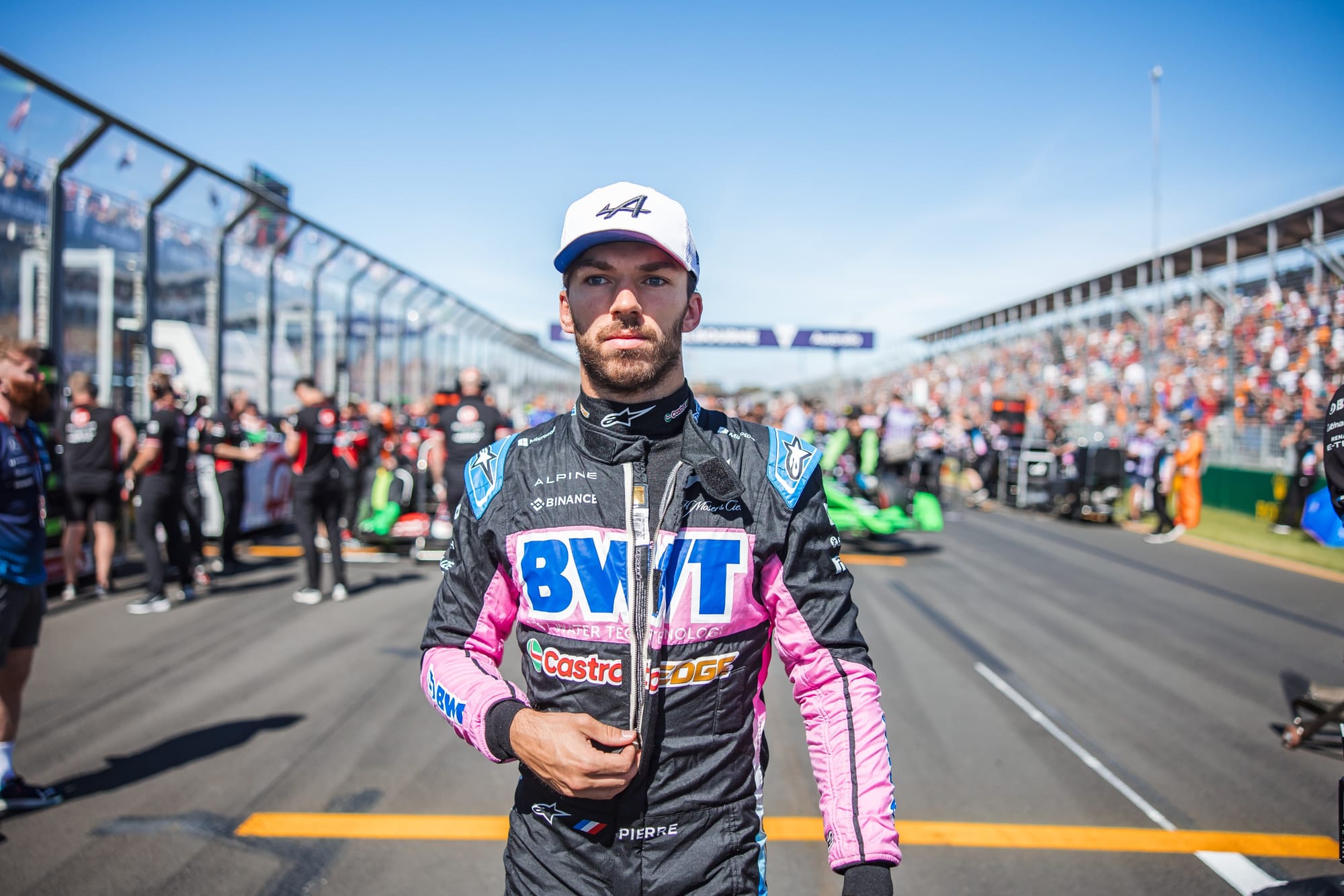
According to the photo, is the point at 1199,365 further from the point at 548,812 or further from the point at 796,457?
the point at 548,812

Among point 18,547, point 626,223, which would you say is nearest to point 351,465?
point 18,547

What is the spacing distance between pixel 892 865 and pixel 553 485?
0.89 m

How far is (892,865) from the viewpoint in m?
1.33

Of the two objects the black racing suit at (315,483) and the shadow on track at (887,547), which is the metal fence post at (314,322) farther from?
the shadow on track at (887,547)

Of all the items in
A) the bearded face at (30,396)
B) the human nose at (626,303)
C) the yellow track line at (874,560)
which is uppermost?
the human nose at (626,303)

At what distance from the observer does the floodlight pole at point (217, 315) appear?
10.0m

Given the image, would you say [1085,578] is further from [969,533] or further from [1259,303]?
[1259,303]

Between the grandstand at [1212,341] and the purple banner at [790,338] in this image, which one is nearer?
the grandstand at [1212,341]

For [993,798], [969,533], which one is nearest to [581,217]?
[993,798]

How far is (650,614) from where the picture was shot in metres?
1.42

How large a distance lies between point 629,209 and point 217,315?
34.1 ft

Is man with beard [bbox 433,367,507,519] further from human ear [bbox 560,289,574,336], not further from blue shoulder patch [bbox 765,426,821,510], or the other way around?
blue shoulder patch [bbox 765,426,821,510]

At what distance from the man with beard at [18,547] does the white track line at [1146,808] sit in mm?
4669

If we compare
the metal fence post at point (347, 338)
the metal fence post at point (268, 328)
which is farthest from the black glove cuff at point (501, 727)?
the metal fence post at point (347, 338)
